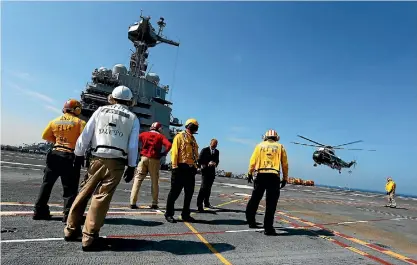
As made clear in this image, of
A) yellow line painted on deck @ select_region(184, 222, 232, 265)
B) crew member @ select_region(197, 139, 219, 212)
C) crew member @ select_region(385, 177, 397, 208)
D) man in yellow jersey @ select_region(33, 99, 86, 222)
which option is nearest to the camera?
yellow line painted on deck @ select_region(184, 222, 232, 265)

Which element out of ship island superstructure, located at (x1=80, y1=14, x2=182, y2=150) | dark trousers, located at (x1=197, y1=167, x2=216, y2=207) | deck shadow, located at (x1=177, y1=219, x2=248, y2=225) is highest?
ship island superstructure, located at (x1=80, y1=14, x2=182, y2=150)

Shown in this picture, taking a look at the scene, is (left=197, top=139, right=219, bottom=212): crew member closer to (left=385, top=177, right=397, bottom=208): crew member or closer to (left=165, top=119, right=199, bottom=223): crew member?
(left=165, top=119, right=199, bottom=223): crew member

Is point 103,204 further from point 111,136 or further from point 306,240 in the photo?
point 306,240

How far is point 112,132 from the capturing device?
12.9 ft

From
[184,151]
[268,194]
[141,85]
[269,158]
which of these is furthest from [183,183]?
[141,85]

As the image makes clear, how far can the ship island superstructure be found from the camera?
167 ft

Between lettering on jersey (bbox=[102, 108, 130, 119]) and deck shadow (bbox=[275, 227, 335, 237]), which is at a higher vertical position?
lettering on jersey (bbox=[102, 108, 130, 119])

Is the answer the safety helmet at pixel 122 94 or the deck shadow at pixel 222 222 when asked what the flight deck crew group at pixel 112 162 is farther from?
the deck shadow at pixel 222 222

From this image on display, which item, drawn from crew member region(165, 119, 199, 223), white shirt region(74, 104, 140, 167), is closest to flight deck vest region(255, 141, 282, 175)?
crew member region(165, 119, 199, 223)

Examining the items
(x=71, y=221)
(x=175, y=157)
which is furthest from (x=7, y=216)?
(x=175, y=157)

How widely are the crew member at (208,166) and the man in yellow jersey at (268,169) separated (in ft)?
7.62

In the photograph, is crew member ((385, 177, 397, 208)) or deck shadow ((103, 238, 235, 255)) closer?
deck shadow ((103, 238, 235, 255))

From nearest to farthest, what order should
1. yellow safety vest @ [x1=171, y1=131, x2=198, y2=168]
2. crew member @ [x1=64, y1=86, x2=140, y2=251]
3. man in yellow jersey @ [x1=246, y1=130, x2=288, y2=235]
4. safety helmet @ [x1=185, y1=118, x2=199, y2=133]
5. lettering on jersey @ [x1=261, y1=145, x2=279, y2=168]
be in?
crew member @ [x1=64, y1=86, x2=140, y2=251]
man in yellow jersey @ [x1=246, y1=130, x2=288, y2=235]
lettering on jersey @ [x1=261, y1=145, x2=279, y2=168]
yellow safety vest @ [x1=171, y1=131, x2=198, y2=168]
safety helmet @ [x1=185, y1=118, x2=199, y2=133]

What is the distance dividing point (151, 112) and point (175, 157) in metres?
52.0
